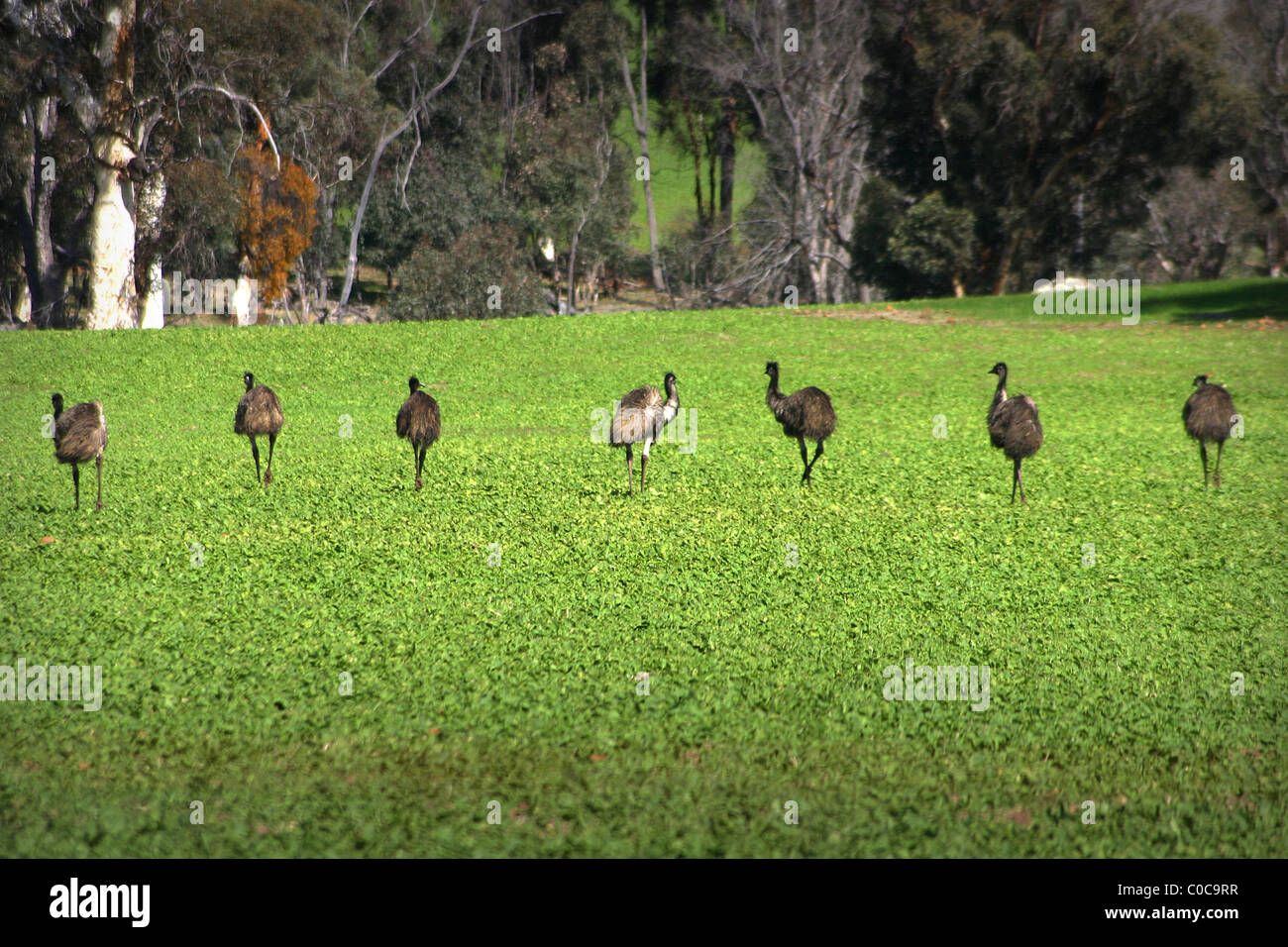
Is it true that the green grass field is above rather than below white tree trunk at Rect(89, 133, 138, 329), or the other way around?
below

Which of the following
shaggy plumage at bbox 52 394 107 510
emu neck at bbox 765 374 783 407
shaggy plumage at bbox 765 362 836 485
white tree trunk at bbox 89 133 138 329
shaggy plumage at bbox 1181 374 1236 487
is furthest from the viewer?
white tree trunk at bbox 89 133 138 329

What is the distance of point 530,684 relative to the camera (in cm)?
771

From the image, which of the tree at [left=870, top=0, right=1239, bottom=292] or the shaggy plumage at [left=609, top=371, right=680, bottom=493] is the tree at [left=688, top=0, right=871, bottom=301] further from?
the shaggy plumage at [left=609, top=371, right=680, bottom=493]

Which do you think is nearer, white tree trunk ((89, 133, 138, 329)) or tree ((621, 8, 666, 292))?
white tree trunk ((89, 133, 138, 329))

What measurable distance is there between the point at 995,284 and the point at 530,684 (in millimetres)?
38946

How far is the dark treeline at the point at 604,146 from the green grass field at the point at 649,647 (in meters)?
20.5

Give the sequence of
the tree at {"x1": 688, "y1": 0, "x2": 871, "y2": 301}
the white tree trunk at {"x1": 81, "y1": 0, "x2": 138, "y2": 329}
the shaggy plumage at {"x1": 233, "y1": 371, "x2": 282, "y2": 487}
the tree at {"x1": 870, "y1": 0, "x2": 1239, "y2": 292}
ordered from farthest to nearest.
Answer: the tree at {"x1": 688, "y1": 0, "x2": 871, "y2": 301}
the tree at {"x1": 870, "y1": 0, "x2": 1239, "y2": 292}
the white tree trunk at {"x1": 81, "y1": 0, "x2": 138, "y2": 329}
the shaggy plumage at {"x1": 233, "y1": 371, "x2": 282, "y2": 487}

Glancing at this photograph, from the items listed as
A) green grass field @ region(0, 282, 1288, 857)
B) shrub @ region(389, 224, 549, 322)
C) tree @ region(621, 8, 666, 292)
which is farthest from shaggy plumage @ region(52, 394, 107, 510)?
tree @ region(621, 8, 666, 292)

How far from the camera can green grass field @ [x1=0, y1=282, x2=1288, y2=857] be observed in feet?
19.4

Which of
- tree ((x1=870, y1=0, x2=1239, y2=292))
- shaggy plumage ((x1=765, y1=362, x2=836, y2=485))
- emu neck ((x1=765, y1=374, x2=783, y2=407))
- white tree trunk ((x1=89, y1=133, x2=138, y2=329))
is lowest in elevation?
shaggy plumage ((x1=765, y1=362, x2=836, y2=485))

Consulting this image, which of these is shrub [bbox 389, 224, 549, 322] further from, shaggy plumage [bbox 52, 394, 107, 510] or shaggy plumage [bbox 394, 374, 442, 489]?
shaggy plumage [bbox 52, 394, 107, 510]

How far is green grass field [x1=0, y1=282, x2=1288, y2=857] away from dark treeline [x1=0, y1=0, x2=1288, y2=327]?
20.5 metres

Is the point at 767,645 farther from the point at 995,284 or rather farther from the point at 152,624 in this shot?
the point at 995,284

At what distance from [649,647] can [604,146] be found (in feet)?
176
